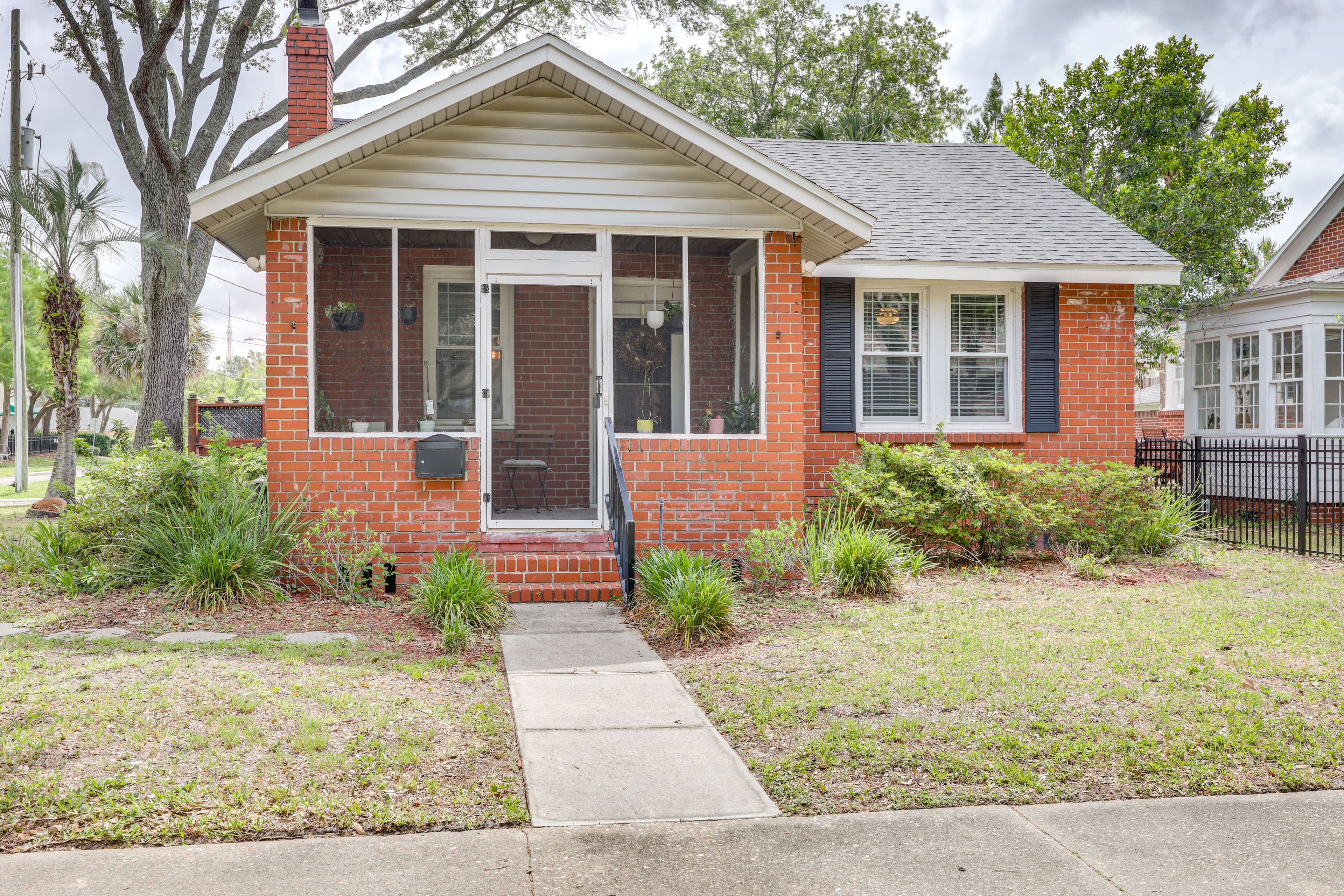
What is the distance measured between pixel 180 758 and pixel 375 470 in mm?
4347

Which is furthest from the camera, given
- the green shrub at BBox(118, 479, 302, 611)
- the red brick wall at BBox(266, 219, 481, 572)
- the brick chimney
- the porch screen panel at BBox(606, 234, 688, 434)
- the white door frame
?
the brick chimney

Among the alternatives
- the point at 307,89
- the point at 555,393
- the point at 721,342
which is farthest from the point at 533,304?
the point at 307,89

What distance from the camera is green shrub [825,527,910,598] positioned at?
7773 mm

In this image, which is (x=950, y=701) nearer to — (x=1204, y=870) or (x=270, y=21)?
(x=1204, y=870)

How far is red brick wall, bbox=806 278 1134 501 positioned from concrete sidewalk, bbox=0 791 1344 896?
7.28 meters

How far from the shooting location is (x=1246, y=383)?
14141 mm

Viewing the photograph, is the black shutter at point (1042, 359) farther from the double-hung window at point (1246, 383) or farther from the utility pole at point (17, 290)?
the utility pole at point (17, 290)

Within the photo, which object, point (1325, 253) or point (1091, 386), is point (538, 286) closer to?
point (1091, 386)

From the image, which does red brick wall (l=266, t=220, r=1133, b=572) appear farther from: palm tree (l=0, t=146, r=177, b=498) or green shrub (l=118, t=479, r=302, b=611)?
palm tree (l=0, t=146, r=177, b=498)

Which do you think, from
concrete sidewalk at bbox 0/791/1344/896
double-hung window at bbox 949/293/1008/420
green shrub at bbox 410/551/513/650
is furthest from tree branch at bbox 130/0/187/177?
concrete sidewalk at bbox 0/791/1344/896

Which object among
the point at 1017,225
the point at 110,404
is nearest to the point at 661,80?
the point at 1017,225

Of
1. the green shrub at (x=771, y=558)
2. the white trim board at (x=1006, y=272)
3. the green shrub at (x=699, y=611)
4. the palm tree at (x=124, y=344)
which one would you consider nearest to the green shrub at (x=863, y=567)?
the green shrub at (x=771, y=558)

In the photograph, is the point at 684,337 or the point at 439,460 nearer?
the point at 439,460

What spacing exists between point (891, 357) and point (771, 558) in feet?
11.8
